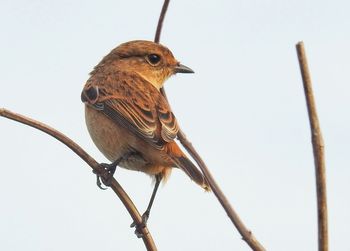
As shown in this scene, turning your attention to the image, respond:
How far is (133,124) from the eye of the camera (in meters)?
6.39

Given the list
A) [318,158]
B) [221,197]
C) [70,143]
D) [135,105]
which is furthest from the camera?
[135,105]

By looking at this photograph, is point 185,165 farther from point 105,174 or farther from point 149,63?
point 149,63

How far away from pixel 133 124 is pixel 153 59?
2166mm

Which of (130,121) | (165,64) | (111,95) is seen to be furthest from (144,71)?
(130,121)

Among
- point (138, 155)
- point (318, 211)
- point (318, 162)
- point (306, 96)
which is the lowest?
point (318, 211)

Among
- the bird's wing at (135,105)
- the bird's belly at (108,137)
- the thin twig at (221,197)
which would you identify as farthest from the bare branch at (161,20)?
the bird's belly at (108,137)

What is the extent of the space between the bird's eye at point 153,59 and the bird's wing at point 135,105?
0.49 meters

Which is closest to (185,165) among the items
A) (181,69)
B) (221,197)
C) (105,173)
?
(105,173)

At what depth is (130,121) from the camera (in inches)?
254

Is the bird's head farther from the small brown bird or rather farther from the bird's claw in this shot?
the bird's claw

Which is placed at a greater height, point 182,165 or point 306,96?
point 182,165

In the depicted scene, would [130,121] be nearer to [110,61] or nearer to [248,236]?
[110,61]

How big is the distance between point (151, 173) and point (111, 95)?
3.62 feet

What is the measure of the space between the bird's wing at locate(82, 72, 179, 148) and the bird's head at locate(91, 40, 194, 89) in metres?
0.42
